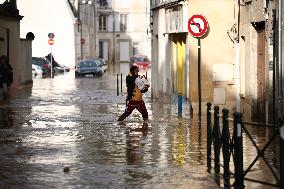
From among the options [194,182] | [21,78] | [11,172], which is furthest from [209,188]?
[21,78]

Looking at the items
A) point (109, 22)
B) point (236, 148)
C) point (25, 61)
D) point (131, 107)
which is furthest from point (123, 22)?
Result: point (236, 148)

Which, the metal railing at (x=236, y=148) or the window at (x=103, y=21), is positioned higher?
the window at (x=103, y=21)

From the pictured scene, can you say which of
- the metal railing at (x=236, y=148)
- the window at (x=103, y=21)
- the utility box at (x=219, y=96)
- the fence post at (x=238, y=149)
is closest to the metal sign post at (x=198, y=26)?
the utility box at (x=219, y=96)

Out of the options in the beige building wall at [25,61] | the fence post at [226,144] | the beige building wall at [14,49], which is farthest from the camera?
the beige building wall at [25,61]

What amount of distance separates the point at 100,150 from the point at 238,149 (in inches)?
205

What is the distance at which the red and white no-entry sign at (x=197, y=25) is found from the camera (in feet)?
76.8

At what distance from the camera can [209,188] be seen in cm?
1127

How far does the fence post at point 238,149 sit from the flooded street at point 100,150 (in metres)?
0.58

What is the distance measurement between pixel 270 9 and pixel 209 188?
9.19 metres

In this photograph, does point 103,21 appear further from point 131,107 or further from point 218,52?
point 131,107

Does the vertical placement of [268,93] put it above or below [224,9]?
below

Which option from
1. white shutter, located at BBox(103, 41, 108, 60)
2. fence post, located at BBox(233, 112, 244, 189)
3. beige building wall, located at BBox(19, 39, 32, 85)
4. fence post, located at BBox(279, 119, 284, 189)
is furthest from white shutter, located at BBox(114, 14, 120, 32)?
fence post, located at BBox(279, 119, 284, 189)

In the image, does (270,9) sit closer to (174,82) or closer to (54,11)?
(174,82)

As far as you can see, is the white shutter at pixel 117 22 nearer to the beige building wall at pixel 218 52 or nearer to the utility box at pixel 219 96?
the beige building wall at pixel 218 52
